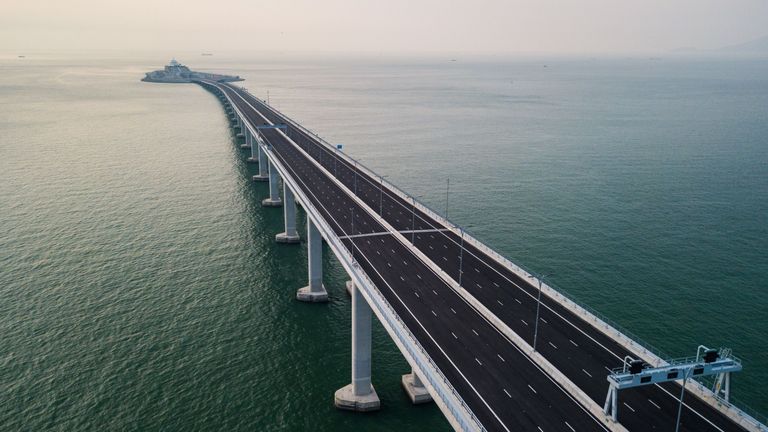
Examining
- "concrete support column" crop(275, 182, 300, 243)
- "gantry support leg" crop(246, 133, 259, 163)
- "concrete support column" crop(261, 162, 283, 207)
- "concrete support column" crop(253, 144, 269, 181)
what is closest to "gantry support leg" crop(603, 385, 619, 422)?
"concrete support column" crop(275, 182, 300, 243)

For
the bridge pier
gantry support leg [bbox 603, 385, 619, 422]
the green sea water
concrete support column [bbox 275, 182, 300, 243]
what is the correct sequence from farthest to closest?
concrete support column [bbox 275, 182, 300, 243]
the green sea water
the bridge pier
gantry support leg [bbox 603, 385, 619, 422]

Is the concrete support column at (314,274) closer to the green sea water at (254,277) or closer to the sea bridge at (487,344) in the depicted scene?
the sea bridge at (487,344)

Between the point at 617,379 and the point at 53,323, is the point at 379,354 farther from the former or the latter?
the point at 53,323

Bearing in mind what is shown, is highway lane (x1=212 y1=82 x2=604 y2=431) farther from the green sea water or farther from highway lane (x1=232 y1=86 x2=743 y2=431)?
the green sea water

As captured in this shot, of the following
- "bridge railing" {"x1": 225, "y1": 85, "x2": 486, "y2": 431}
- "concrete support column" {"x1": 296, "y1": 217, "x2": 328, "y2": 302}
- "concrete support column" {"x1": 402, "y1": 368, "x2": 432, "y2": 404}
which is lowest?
"concrete support column" {"x1": 402, "y1": 368, "x2": 432, "y2": 404}

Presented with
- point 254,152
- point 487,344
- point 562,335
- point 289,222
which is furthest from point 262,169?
point 562,335

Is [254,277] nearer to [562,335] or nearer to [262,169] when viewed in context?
[562,335]
